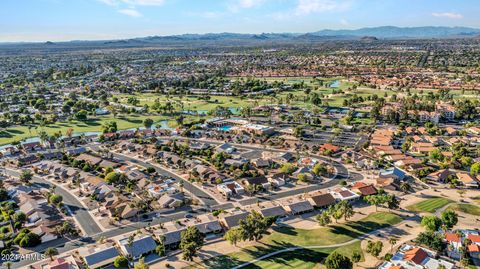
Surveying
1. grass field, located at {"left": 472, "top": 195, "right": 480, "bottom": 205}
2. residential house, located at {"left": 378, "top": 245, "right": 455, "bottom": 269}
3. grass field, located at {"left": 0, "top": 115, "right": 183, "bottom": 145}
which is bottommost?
residential house, located at {"left": 378, "top": 245, "right": 455, "bottom": 269}

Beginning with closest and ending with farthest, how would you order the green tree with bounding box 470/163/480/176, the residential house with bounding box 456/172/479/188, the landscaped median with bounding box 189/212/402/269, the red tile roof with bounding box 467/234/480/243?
the landscaped median with bounding box 189/212/402/269 → the red tile roof with bounding box 467/234/480/243 → the residential house with bounding box 456/172/479/188 → the green tree with bounding box 470/163/480/176

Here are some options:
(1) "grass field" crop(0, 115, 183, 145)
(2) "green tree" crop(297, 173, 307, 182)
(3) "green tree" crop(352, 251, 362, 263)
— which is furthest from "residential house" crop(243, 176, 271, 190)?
(1) "grass field" crop(0, 115, 183, 145)

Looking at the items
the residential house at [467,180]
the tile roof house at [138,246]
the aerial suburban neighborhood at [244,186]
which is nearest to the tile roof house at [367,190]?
the aerial suburban neighborhood at [244,186]

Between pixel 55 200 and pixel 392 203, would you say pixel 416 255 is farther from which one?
pixel 55 200

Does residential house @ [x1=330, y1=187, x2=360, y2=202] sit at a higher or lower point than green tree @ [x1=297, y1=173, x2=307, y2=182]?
lower

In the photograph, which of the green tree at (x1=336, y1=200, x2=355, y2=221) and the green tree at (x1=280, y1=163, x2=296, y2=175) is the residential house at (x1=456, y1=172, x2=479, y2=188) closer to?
the green tree at (x1=336, y1=200, x2=355, y2=221)

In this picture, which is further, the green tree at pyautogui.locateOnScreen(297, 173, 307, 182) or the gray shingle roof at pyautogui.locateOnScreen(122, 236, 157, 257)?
the green tree at pyautogui.locateOnScreen(297, 173, 307, 182)

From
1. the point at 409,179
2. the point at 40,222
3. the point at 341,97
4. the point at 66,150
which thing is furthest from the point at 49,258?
the point at 341,97
